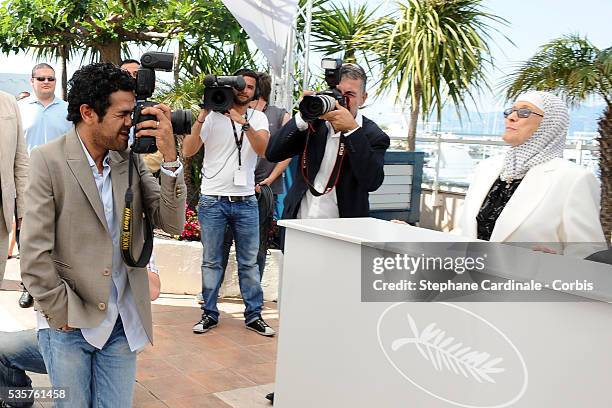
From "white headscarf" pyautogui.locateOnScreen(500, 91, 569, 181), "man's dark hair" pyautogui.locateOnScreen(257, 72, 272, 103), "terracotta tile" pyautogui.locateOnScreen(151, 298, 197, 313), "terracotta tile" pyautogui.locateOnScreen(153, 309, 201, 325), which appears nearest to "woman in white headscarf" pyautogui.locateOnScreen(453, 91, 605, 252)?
"white headscarf" pyautogui.locateOnScreen(500, 91, 569, 181)

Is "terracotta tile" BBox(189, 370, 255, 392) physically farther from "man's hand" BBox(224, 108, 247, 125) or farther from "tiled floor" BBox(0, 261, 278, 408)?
"man's hand" BBox(224, 108, 247, 125)

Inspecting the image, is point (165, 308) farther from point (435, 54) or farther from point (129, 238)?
point (435, 54)

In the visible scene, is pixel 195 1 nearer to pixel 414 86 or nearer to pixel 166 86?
pixel 166 86

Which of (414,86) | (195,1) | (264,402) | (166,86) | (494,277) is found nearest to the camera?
(494,277)

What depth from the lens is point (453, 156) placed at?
31.9 ft

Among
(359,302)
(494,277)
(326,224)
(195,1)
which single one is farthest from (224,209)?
(195,1)

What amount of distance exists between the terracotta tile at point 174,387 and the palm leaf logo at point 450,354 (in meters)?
1.95

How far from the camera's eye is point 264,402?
3766 millimetres

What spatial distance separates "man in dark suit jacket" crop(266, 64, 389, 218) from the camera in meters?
3.42

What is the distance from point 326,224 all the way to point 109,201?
0.77 metres

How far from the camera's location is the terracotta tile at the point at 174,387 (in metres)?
3.80

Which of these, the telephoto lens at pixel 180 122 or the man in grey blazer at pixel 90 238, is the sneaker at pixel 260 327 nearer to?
the man in grey blazer at pixel 90 238

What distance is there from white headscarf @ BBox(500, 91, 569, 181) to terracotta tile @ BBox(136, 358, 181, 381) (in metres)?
2.25

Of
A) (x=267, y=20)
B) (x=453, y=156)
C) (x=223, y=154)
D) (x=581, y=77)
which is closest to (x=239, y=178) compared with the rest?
(x=223, y=154)
